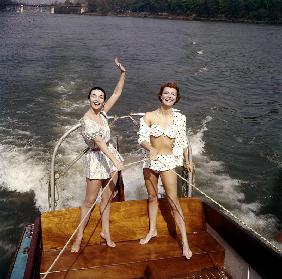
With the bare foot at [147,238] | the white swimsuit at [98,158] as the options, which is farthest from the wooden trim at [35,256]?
the bare foot at [147,238]

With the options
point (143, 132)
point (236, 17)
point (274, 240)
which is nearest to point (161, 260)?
point (143, 132)

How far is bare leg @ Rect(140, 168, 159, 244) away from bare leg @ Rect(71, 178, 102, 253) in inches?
22.7

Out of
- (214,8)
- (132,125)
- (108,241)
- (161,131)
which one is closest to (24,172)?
(132,125)

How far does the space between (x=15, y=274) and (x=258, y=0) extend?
324ft

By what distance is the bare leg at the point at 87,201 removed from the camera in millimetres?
4230

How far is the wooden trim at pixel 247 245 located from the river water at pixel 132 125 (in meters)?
3.47

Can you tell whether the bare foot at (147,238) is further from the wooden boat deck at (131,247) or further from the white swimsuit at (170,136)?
the white swimsuit at (170,136)

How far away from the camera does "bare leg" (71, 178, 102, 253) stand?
4230 mm

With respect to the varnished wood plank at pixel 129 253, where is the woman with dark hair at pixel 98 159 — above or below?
above

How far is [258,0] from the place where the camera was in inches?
3610

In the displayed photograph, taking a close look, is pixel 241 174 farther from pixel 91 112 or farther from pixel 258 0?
pixel 258 0

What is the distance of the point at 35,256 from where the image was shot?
394 centimetres

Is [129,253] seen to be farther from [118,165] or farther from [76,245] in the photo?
[118,165]

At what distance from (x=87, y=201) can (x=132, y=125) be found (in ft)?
29.6
